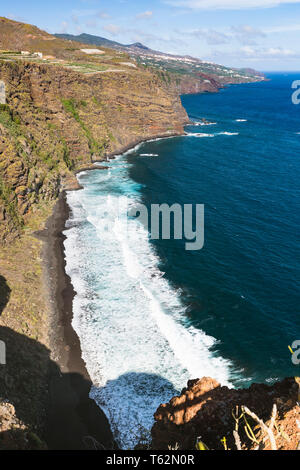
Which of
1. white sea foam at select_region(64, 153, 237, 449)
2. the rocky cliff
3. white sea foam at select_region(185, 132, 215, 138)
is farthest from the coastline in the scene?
white sea foam at select_region(185, 132, 215, 138)

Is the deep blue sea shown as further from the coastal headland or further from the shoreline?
the coastal headland

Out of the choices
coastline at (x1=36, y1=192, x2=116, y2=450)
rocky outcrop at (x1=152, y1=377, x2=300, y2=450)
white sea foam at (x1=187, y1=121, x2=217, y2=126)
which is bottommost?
coastline at (x1=36, y1=192, x2=116, y2=450)

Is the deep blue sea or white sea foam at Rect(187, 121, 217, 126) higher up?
white sea foam at Rect(187, 121, 217, 126)

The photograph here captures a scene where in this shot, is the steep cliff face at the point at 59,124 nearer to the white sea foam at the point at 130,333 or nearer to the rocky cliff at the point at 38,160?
the rocky cliff at the point at 38,160

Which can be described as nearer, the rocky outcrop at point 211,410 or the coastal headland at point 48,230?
the rocky outcrop at point 211,410

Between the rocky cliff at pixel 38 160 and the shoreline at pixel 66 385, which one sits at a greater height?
the rocky cliff at pixel 38 160

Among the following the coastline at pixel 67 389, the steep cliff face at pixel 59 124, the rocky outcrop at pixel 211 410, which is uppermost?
the steep cliff face at pixel 59 124

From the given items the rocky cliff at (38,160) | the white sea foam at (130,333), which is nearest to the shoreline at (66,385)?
the rocky cliff at (38,160)
